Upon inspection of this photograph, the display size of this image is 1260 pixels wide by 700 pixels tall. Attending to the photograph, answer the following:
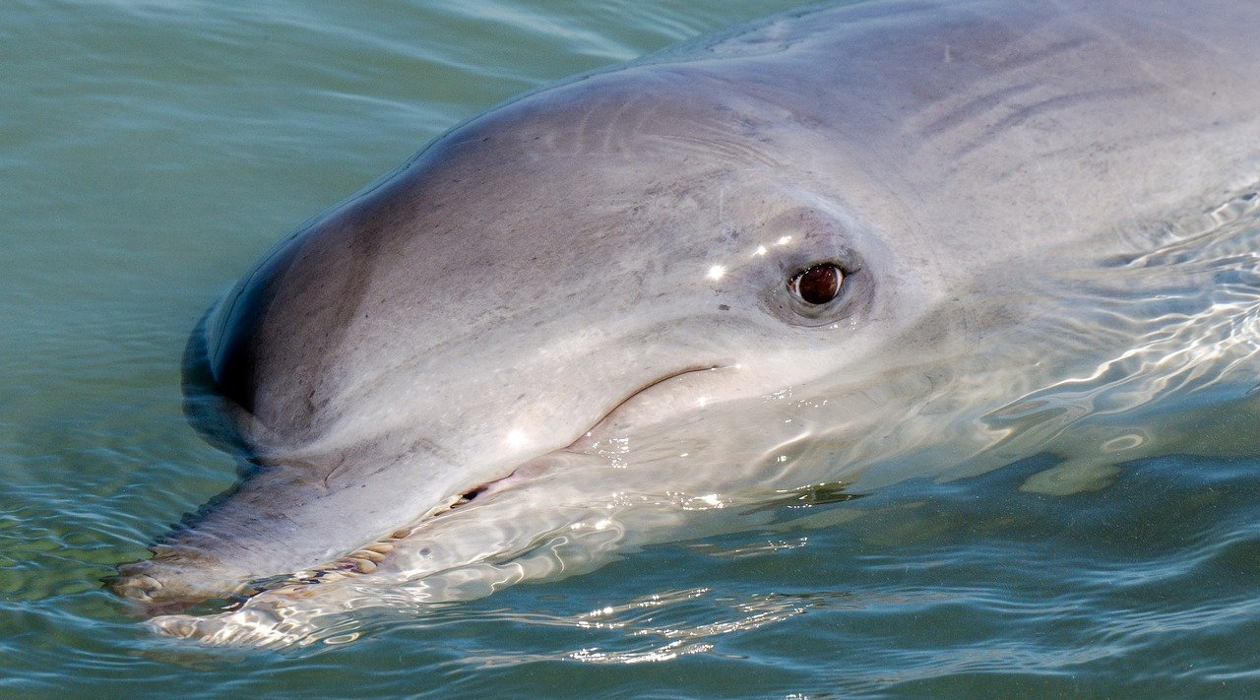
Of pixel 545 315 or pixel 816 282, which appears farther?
pixel 816 282

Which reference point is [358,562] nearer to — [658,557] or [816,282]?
[658,557]

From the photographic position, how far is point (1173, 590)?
4637mm

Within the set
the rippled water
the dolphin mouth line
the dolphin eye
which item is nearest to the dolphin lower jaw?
the dolphin mouth line

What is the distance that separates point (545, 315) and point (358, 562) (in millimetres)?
945

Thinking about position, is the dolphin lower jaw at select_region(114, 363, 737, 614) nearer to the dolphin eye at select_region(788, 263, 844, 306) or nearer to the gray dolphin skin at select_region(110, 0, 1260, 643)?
the gray dolphin skin at select_region(110, 0, 1260, 643)

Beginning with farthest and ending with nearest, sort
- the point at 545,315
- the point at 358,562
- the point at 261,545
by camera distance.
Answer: the point at 545,315
the point at 358,562
the point at 261,545

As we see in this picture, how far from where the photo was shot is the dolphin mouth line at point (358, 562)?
14.0ft

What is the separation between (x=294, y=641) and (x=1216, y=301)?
3669 mm

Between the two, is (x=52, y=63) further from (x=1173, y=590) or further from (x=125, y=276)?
(x=1173, y=590)

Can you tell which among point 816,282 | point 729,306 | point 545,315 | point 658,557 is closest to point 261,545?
point 545,315

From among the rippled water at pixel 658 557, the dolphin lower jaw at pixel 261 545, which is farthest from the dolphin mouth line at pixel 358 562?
the rippled water at pixel 658 557

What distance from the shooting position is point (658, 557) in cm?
482

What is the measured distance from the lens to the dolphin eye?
504 cm

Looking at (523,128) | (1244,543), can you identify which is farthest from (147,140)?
(1244,543)
